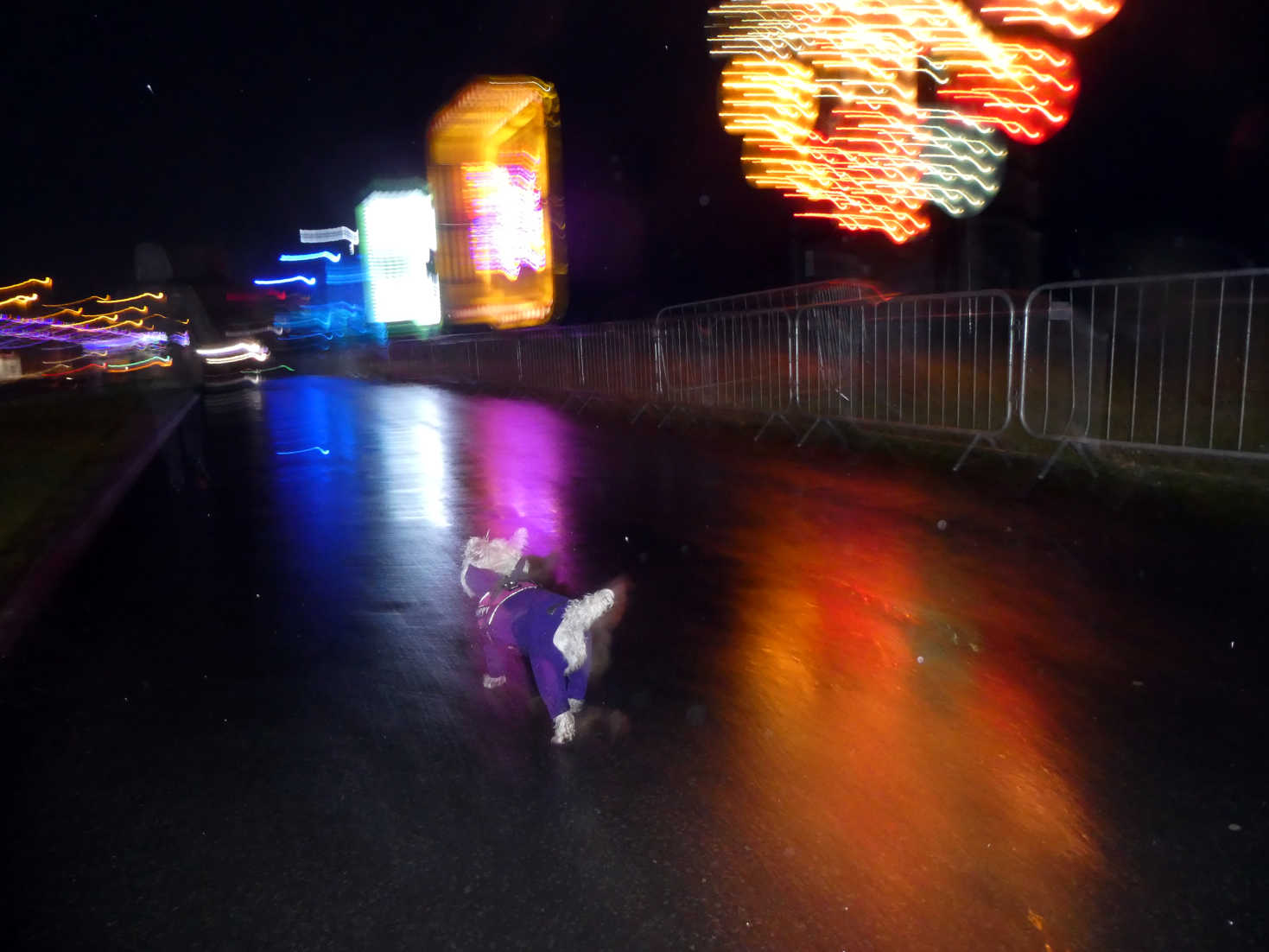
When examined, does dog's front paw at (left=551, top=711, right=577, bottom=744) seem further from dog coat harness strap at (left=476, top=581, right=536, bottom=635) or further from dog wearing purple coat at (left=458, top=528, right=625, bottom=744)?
dog coat harness strap at (left=476, top=581, right=536, bottom=635)

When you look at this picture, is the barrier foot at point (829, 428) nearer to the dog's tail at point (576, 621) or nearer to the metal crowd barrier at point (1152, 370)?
the metal crowd barrier at point (1152, 370)

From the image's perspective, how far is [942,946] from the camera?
2811 mm

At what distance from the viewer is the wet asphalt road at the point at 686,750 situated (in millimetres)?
3062

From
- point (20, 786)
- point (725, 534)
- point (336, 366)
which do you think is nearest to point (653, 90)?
point (725, 534)

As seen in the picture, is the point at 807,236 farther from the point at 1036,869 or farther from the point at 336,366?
the point at 336,366

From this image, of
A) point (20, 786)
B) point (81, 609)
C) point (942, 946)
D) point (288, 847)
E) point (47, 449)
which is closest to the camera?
point (942, 946)

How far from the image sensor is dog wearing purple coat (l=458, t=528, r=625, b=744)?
159 inches

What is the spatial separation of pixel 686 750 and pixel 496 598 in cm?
108

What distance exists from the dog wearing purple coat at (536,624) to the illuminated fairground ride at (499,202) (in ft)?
63.9

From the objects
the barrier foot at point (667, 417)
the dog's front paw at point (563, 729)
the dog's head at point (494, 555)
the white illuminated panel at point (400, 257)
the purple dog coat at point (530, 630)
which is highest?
the white illuminated panel at point (400, 257)

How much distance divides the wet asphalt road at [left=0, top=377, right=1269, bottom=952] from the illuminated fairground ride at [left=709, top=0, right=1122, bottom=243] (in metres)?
8.16

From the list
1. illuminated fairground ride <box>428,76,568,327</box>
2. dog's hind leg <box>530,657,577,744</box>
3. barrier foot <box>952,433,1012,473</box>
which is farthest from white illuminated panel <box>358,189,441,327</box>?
dog's hind leg <box>530,657,577,744</box>

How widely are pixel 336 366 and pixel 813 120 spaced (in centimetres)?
2811

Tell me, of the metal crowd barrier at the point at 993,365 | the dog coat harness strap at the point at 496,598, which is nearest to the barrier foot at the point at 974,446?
the metal crowd barrier at the point at 993,365
